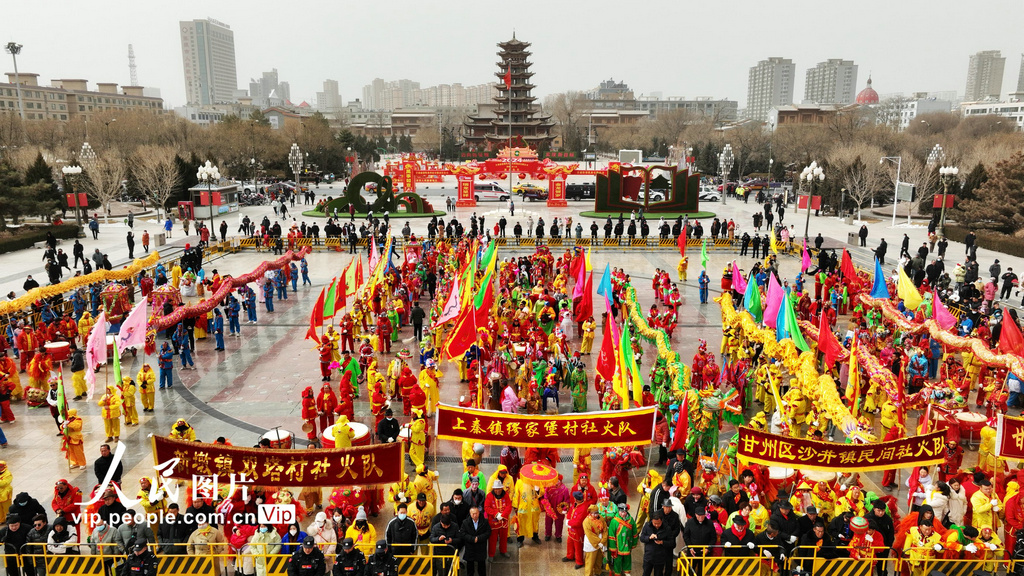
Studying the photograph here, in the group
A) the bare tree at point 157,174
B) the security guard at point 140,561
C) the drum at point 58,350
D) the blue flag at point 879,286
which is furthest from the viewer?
the bare tree at point 157,174

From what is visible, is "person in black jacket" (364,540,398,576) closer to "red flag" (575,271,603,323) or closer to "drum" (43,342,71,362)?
"red flag" (575,271,603,323)

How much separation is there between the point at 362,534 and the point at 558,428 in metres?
2.58

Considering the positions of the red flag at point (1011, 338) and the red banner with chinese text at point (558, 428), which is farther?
the red flag at point (1011, 338)

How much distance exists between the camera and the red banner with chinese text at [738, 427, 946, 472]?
7.79 m

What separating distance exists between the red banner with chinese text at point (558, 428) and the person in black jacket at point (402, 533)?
1080 mm

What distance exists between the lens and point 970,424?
1127cm

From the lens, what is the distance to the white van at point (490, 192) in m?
52.5

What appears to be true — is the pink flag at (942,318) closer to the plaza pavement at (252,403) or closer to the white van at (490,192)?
the plaza pavement at (252,403)

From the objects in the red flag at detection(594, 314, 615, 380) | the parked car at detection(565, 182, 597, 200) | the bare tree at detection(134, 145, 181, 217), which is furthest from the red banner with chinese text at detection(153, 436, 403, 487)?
the parked car at detection(565, 182, 597, 200)

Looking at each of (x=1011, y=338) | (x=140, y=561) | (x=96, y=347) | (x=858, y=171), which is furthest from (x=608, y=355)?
(x=858, y=171)

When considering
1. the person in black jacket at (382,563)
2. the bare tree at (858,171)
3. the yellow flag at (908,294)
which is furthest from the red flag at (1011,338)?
the bare tree at (858,171)

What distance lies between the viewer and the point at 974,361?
13.5m

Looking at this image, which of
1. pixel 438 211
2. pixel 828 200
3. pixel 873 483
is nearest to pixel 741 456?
pixel 873 483

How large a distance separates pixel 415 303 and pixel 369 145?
72.3 m
